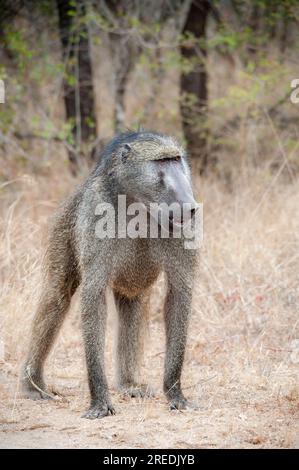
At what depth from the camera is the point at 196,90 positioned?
991 centimetres

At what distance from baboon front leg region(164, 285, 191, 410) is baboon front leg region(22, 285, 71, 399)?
70 cm

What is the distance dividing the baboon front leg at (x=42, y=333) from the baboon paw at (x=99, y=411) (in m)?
0.59

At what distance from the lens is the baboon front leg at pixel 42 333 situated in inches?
178

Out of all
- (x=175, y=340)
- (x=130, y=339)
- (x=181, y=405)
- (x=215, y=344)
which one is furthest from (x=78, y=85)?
(x=181, y=405)

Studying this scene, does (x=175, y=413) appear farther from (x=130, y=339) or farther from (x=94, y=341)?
(x=130, y=339)

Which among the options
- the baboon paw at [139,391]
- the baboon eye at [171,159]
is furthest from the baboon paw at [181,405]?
the baboon eye at [171,159]

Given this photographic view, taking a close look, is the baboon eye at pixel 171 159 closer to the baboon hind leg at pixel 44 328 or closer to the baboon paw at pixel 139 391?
the baboon hind leg at pixel 44 328

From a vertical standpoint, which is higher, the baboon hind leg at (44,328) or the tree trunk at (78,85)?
the tree trunk at (78,85)

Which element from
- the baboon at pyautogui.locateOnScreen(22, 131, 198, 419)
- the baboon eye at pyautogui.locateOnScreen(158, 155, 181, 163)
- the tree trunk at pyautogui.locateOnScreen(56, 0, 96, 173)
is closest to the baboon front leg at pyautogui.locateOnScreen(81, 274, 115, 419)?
the baboon at pyautogui.locateOnScreen(22, 131, 198, 419)

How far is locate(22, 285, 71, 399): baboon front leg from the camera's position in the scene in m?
4.51

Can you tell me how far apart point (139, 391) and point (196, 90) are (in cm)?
610

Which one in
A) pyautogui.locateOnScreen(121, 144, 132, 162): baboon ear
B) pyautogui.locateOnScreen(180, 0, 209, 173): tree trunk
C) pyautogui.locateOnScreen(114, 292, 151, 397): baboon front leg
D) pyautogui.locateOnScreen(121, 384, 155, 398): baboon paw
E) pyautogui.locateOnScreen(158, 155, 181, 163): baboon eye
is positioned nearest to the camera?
pyautogui.locateOnScreen(158, 155, 181, 163): baboon eye

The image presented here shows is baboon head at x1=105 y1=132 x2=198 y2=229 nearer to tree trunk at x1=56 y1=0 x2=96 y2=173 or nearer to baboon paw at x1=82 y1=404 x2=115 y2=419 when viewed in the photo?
baboon paw at x1=82 y1=404 x2=115 y2=419
